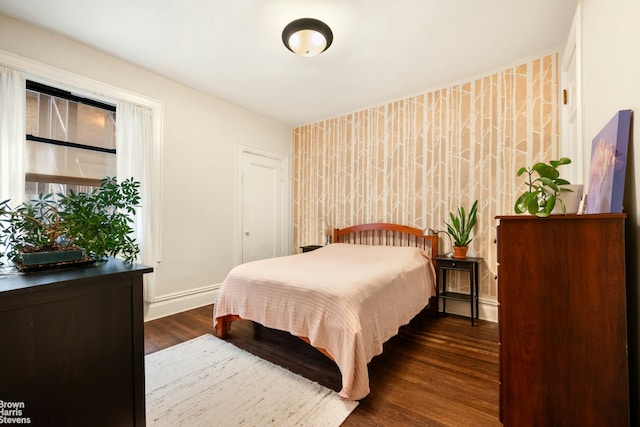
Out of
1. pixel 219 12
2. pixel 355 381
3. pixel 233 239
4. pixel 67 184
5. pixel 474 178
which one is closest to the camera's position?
pixel 355 381

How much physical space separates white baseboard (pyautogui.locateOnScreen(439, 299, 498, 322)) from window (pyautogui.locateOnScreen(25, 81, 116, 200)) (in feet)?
13.4

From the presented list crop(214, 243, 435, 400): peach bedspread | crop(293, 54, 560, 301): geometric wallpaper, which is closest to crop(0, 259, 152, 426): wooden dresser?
crop(214, 243, 435, 400): peach bedspread

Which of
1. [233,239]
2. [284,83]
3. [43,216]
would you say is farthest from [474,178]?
[43,216]

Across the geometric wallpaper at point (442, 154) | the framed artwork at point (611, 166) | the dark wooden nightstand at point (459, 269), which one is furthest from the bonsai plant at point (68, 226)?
the geometric wallpaper at point (442, 154)

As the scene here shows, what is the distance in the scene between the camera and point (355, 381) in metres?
1.63

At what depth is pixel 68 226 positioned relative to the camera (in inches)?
43.0

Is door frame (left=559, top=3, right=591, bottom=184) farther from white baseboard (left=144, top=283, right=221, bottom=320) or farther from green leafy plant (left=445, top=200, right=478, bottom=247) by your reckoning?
white baseboard (left=144, top=283, right=221, bottom=320)

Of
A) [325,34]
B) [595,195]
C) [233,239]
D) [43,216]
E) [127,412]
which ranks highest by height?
[325,34]

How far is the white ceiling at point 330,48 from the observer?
2.05 m

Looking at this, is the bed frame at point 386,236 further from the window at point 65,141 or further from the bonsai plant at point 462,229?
the window at point 65,141

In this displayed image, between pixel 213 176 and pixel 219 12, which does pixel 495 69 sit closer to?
pixel 219 12

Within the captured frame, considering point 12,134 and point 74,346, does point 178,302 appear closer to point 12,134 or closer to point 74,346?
point 12,134

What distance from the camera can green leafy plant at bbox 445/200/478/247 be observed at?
2984mm

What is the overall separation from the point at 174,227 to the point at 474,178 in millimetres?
3556
